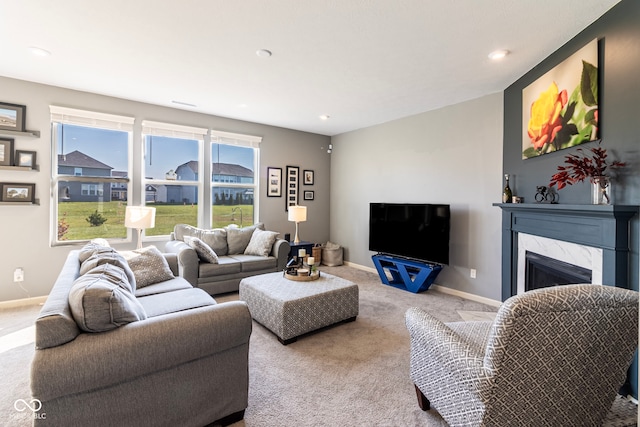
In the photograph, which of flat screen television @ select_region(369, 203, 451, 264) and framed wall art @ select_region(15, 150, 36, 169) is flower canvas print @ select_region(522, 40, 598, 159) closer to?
flat screen television @ select_region(369, 203, 451, 264)

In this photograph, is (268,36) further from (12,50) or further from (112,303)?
(12,50)

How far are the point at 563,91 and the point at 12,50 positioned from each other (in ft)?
16.1

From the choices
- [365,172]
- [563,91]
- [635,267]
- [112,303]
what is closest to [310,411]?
[112,303]

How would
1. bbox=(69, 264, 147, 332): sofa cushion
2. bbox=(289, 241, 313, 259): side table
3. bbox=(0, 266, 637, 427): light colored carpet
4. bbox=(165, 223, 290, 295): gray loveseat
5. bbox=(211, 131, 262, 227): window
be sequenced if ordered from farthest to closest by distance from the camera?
1. bbox=(211, 131, 262, 227): window
2. bbox=(289, 241, 313, 259): side table
3. bbox=(165, 223, 290, 295): gray loveseat
4. bbox=(0, 266, 637, 427): light colored carpet
5. bbox=(69, 264, 147, 332): sofa cushion

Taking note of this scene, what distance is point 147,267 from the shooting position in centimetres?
281

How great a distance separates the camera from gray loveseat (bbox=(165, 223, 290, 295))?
363cm

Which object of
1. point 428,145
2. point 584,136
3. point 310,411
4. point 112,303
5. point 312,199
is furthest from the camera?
point 312,199

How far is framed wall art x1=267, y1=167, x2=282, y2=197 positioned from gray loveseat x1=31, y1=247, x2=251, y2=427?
3.75m

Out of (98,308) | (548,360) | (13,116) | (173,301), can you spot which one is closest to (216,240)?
(173,301)

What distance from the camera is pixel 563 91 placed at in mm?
2475

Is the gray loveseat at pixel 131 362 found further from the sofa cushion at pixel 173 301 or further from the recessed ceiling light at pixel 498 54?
the recessed ceiling light at pixel 498 54

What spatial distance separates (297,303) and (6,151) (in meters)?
3.75

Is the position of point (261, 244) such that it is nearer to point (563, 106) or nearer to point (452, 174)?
point (452, 174)

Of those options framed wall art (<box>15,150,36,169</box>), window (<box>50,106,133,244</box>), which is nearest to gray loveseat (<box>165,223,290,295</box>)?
window (<box>50,106,133,244</box>)
